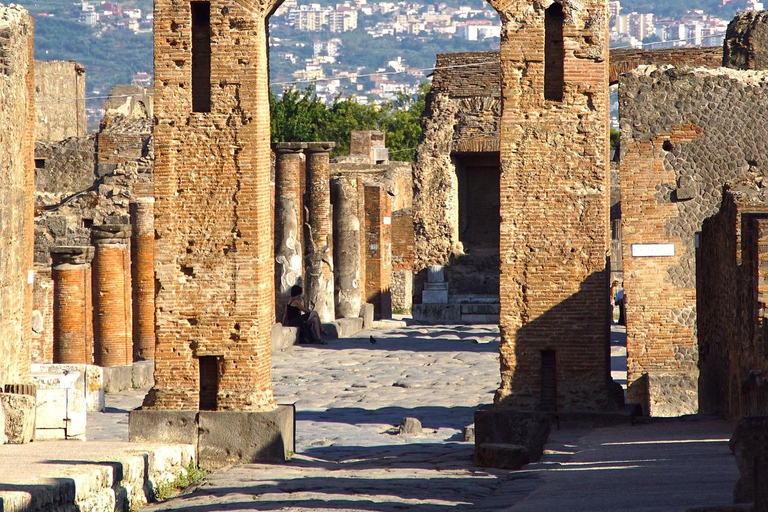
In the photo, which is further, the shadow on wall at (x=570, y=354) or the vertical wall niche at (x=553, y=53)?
the vertical wall niche at (x=553, y=53)

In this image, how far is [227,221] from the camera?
1009 centimetres

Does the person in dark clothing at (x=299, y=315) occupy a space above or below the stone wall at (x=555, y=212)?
below

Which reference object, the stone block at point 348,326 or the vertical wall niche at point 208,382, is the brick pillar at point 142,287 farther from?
the vertical wall niche at point 208,382

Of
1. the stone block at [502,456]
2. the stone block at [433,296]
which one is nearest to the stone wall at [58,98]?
the stone block at [433,296]

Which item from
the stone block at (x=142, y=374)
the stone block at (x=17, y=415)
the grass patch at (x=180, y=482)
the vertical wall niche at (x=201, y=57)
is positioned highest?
the vertical wall niche at (x=201, y=57)

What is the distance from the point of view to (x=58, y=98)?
115ft

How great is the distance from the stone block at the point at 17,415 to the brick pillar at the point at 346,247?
49.3 ft

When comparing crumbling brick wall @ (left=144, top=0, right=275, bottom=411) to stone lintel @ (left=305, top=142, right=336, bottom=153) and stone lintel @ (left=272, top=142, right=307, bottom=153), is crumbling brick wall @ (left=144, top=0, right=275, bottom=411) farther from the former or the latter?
stone lintel @ (left=305, top=142, right=336, bottom=153)

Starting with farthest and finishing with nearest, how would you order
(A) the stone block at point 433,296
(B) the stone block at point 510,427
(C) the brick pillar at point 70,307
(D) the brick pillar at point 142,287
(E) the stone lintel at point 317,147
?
(A) the stone block at point 433,296 → (E) the stone lintel at point 317,147 → (D) the brick pillar at point 142,287 → (C) the brick pillar at point 70,307 → (B) the stone block at point 510,427

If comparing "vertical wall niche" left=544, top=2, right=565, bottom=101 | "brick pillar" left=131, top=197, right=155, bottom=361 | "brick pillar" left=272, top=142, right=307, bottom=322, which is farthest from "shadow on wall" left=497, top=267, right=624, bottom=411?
"brick pillar" left=272, top=142, right=307, bottom=322

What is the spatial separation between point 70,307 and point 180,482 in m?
7.10

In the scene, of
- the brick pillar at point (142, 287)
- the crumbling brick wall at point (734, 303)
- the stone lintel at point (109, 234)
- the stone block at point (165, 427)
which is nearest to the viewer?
the crumbling brick wall at point (734, 303)

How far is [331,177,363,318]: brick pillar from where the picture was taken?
24.5m

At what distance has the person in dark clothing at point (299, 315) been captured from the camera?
68.6 feet
